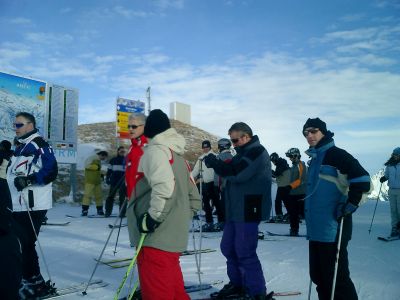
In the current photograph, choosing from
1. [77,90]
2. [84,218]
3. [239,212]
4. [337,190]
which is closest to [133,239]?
[239,212]

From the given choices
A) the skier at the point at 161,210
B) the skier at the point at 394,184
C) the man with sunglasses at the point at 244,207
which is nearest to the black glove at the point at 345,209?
the man with sunglasses at the point at 244,207

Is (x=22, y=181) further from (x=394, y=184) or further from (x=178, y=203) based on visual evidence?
(x=394, y=184)

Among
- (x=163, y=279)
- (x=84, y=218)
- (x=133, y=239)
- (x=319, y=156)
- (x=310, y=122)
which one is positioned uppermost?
(x=310, y=122)

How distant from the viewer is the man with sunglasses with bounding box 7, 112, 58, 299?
4.18 meters

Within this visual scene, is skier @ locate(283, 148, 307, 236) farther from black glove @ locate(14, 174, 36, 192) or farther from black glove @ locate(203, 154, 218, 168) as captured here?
black glove @ locate(14, 174, 36, 192)

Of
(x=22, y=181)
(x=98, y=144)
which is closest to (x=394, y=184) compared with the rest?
(x=22, y=181)

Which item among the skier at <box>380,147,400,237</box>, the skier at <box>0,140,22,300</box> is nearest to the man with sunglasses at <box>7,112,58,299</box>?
the skier at <box>0,140,22,300</box>

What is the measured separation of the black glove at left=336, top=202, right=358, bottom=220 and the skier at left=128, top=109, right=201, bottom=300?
138 cm

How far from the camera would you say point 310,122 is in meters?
3.83

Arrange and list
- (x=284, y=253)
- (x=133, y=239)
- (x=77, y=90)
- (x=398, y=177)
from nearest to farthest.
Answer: (x=133, y=239) → (x=284, y=253) → (x=398, y=177) → (x=77, y=90)

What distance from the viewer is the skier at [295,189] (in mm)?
9196

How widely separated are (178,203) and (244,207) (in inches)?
50.4

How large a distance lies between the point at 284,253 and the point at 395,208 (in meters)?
3.53

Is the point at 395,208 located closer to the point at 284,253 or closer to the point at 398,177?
the point at 398,177
